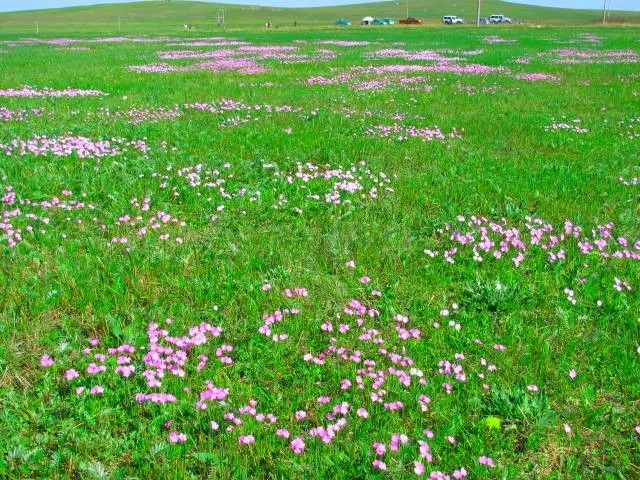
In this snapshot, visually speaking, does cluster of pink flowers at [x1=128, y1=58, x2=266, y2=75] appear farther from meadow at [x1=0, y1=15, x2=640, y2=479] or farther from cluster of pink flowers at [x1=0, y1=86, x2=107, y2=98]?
meadow at [x1=0, y1=15, x2=640, y2=479]

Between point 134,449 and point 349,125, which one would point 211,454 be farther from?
point 349,125

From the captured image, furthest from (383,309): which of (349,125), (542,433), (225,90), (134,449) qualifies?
(225,90)

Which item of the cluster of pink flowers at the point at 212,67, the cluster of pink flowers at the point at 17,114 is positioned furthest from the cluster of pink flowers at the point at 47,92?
the cluster of pink flowers at the point at 212,67

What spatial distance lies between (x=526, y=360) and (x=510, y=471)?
1.29 metres

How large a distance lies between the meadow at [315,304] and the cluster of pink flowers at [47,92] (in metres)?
5.70

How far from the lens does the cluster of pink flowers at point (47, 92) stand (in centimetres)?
1558

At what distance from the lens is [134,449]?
3.26m

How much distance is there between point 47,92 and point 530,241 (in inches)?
638

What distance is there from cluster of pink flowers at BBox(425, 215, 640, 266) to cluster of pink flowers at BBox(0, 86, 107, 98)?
555 inches

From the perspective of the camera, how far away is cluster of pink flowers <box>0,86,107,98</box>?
51.1 feet

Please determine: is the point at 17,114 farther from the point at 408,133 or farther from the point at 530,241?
the point at 530,241

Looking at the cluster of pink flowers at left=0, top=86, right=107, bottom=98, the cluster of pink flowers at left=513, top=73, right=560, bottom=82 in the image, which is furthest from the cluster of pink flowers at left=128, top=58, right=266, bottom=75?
the cluster of pink flowers at left=513, top=73, right=560, bottom=82

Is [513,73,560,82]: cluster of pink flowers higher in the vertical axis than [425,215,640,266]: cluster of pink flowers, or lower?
higher

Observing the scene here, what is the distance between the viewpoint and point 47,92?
1623 centimetres
